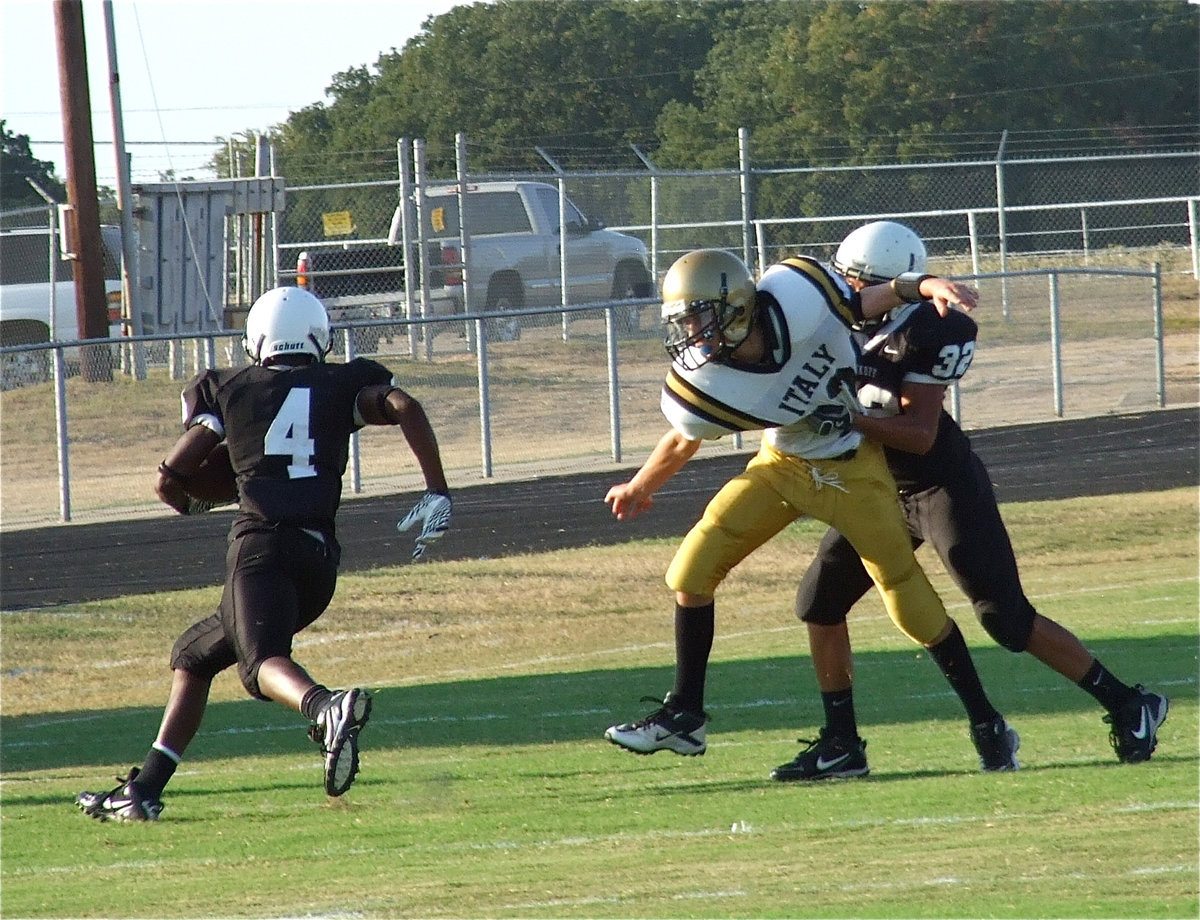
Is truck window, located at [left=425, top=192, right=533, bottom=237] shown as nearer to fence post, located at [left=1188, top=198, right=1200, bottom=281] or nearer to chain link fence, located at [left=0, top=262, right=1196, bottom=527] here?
chain link fence, located at [left=0, top=262, right=1196, bottom=527]

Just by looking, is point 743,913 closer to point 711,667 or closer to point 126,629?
point 711,667

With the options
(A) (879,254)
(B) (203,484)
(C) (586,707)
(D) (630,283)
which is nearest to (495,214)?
(D) (630,283)

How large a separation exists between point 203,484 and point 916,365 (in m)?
2.61

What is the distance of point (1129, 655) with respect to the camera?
9359mm

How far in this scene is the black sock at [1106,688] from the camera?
653 cm

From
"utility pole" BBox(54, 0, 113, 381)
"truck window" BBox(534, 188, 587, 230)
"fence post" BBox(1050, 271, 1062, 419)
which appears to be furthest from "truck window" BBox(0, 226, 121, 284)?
"fence post" BBox(1050, 271, 1062, 419)

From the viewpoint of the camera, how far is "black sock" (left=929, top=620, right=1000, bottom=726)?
643 cm

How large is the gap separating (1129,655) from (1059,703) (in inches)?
55.5

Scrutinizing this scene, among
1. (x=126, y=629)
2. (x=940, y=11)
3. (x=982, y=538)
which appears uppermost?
(x=940, y=11)

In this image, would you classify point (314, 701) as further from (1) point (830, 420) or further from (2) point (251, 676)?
(1) point (830, 420)

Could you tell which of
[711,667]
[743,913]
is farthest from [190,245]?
[743,913]

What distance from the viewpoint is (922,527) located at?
6.52m

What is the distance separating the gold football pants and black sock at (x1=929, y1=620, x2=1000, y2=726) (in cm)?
7

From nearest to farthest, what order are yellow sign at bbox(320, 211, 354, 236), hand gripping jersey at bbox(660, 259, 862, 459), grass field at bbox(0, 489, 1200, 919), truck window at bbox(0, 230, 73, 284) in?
grass field at bbox(0, 489, 1200, 919) → hand gripping jersey at bbox(660, 259, 862, 459) → truck window at bbox(0, 230, 73, 284) → yellow sign at bbox(320, 211, 354, 236)
